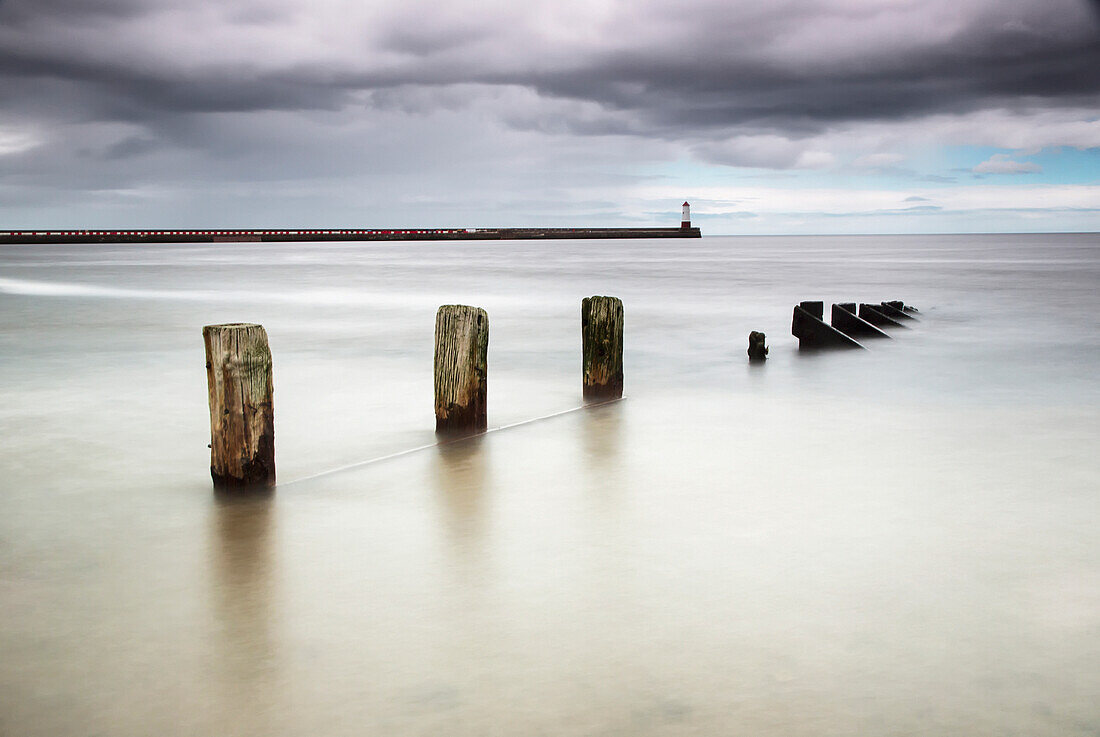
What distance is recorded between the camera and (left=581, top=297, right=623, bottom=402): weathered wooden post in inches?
304

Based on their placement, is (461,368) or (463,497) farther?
(461,368)

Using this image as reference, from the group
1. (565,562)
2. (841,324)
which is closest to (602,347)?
(565,562)

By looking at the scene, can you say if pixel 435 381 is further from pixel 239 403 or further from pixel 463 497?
pixel 239 403

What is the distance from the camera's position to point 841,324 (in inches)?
515

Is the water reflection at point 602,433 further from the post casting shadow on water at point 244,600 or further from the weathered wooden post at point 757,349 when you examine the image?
the weathered wooden post at point 757,349

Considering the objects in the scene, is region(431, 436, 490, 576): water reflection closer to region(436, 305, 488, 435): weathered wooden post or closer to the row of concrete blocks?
region(436, 305, 488, 435): weathered wooden post

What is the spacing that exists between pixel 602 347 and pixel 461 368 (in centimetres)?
197

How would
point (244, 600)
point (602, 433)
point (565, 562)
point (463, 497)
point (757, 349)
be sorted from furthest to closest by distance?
point (757, 349)
point (602, 433)
point (463, 497)
point (565, 562)
point (244, 600)

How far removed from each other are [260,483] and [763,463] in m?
3.14

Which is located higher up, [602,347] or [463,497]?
[602,347]

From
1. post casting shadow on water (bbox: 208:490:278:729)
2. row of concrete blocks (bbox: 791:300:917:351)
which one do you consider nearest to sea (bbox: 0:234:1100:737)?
post casting shadow on water (bbox: 208:490:278:729)

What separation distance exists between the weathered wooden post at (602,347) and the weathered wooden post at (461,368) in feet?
4.22

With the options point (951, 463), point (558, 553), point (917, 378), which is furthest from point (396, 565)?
point (917, 378)

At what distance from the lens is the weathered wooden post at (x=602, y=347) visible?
25.3ft
